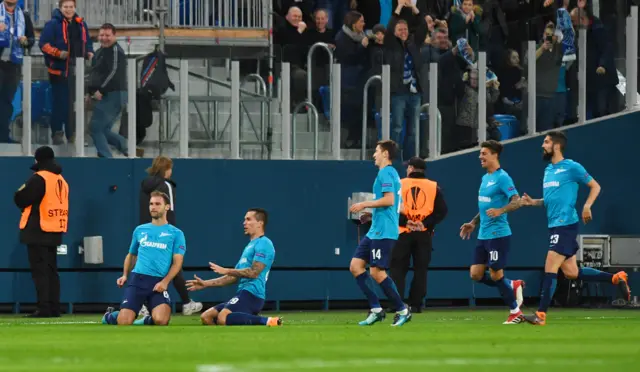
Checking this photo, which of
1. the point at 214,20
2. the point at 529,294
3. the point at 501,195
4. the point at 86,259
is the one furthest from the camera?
the point at 214,20

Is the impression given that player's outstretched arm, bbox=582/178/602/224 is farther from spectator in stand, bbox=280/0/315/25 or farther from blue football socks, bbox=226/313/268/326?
spectator in stand, bbox=280/0/315/25

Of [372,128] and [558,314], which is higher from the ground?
[372,128]

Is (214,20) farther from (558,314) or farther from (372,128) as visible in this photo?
(558,314)

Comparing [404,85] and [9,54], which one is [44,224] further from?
[404,85]

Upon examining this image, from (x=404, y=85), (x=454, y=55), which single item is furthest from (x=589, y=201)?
(x=454, y=55)

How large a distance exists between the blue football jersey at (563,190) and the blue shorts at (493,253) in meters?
0.65

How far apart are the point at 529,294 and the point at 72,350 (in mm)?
12254

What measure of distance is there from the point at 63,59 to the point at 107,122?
0.99 meters

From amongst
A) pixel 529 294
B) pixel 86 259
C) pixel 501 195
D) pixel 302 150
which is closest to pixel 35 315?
pixel 86 259

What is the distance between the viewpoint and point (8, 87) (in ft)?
62.0

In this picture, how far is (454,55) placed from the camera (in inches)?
830

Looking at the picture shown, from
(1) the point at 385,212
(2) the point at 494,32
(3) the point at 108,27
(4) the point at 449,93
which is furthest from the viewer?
(2) the point at 494,32

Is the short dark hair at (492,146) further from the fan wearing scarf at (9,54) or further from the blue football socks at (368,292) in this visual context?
the fan wearing scarf at (9,54)

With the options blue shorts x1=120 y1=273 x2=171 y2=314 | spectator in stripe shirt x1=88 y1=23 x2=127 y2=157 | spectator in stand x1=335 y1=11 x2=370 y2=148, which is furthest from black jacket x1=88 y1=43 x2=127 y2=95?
blue shorts x1=120 y1=273 x2=171 y2=314
